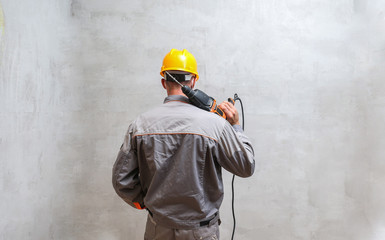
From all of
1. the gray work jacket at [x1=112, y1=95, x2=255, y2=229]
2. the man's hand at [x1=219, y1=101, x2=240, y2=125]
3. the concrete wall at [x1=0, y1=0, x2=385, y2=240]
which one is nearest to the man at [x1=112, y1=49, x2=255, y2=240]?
the gray work jacket at [x1=112, y1=95, x2=255, y2=229]

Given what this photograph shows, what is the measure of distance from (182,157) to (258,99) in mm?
1196

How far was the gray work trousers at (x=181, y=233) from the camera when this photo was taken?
1.10 metres

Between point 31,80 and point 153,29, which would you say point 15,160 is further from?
point 153,29

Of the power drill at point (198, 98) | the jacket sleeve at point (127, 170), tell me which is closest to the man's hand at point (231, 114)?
the power drill at point (198, 98)

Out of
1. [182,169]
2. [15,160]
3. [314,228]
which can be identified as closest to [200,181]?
[182,169]

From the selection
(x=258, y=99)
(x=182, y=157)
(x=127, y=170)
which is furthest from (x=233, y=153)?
(x=258, y=99)

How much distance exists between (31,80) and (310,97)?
6.69 ft

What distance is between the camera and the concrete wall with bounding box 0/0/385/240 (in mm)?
2023

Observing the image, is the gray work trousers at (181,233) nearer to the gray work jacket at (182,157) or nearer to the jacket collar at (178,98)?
the gray work jacket at (182,157)

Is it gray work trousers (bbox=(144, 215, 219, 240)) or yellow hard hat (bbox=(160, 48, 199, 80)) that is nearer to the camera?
gray work trousers (bbox=(144, 215, 219, 240))

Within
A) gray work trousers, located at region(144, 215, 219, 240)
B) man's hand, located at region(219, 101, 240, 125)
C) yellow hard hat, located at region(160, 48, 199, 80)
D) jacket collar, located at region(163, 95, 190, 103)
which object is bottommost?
gray work trousers, located at region(144, 215, 219, 240)

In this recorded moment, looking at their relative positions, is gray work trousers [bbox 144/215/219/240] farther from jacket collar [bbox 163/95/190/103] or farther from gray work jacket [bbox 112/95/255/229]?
jacket collar [bbox 163/95/190/103]

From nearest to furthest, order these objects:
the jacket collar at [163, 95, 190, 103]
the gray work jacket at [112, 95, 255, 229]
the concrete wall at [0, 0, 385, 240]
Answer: the gray work jacket at [112, 95, 255, 229] < the jacket collar at [163, 95, 190, 103] < the concrete wall at [0, 0, 385, 240]

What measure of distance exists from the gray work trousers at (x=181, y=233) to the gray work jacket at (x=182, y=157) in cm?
3
